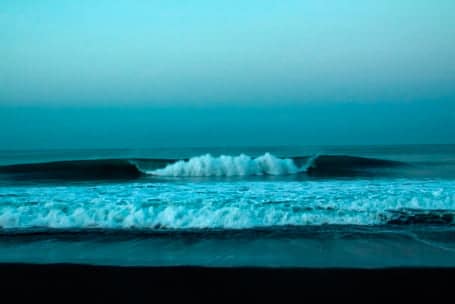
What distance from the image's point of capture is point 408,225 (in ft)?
18.4

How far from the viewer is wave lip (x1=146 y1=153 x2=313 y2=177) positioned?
13.8 meters

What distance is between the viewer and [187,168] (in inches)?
553

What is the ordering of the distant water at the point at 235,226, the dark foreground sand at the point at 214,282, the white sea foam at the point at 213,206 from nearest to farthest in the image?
the dark foreground sand at the point at 214,282
the distant water at the point at 235,226
the white sea foam at the point at 213,206

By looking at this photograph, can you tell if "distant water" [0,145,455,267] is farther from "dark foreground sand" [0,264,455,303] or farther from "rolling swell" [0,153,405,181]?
"rolling swell" [0,153,405,181]

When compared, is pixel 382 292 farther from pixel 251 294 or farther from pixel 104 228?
pixel 104 228

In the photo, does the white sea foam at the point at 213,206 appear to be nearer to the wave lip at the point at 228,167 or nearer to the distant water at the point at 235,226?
the distant water at the point at 235,226

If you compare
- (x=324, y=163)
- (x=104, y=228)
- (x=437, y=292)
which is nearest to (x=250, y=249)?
(x=437, y=292)

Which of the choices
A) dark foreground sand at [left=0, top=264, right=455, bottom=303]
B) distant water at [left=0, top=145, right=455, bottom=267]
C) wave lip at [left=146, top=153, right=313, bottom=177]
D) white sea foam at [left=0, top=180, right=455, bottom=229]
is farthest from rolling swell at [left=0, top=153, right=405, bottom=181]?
dark foreground sand at [left=0, top=264, right=455, bottom=303]

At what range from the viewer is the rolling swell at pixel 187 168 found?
13695 mm

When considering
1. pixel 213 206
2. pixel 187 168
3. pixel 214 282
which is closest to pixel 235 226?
pixel 213 206

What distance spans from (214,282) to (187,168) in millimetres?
10756

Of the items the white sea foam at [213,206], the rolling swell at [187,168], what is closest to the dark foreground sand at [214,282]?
the white sea foam at [213,206]

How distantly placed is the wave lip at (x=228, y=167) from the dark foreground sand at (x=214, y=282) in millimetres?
9876

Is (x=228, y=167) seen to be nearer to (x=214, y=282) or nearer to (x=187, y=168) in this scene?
(x=187, y=168)
